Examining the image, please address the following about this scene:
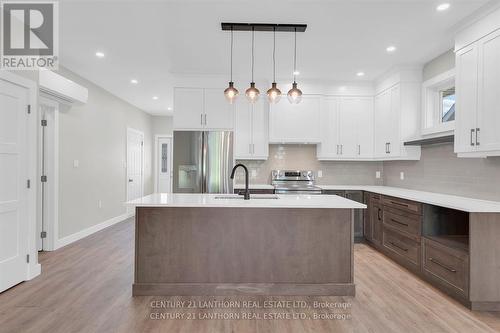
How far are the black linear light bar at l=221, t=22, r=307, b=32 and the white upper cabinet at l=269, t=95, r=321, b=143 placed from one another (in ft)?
6.13

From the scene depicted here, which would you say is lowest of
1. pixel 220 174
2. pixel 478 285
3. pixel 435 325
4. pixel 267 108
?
pixel 435 325

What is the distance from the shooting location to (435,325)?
2.35m

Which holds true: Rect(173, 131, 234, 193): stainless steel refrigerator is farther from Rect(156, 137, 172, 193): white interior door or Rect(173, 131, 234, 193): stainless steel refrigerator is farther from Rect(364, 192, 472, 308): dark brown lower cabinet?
Rect(156, 137, 172, 193): white interior door

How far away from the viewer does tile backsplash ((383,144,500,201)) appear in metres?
3.13

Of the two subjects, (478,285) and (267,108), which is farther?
(267,108)

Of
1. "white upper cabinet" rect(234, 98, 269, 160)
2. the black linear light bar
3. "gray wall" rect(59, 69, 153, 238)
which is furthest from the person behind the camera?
"white upper cabinet" rect(234, 98, 269, 160)

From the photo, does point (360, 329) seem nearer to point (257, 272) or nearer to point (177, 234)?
point (257, 272)

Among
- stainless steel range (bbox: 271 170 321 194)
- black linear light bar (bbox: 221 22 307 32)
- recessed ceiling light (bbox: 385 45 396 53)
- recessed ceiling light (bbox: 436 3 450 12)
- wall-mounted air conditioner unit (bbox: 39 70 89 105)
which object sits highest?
recessed ceiling light (bbox: 436 3 450 12)

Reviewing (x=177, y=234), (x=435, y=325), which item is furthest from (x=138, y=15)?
(x=435, y=325)

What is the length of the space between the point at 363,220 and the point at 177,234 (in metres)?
3.16

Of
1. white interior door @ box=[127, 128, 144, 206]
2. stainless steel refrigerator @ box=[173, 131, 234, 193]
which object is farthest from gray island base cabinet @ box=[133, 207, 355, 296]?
white interior door @ box=[127, 128, 144, 206]

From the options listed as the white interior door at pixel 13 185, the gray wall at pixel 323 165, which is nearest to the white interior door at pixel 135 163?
the gray wall at pixel 323 165

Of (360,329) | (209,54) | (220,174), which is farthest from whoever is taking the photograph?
(220,174)

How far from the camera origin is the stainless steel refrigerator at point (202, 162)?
4641mm
